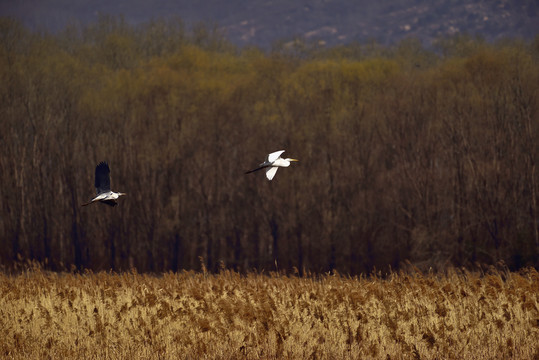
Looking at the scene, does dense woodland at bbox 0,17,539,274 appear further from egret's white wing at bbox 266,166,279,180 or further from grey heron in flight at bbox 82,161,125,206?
grey heron in flight at bbox 82,161,125,206

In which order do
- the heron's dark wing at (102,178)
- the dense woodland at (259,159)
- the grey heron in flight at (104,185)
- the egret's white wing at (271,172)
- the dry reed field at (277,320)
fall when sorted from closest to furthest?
the dry reed field at (277,320), the grey heron in flight at (104,185), the heron's dark wing at (102,178), the egret's white wing at (271,172), the dense woodland at (259,159)

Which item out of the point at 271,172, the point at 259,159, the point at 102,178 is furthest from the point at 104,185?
the point at 259,159

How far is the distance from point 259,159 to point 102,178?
91.4ft

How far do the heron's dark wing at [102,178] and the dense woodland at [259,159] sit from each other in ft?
74.7

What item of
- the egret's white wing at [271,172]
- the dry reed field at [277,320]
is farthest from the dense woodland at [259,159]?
the egret's white wing at [271,172]

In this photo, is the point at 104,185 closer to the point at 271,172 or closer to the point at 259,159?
the point at 271,172

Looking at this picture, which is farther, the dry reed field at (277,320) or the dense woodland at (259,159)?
the dense woodland at (259,159)

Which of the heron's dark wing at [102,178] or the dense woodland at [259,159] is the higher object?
the heron's dark wing at [102,178]

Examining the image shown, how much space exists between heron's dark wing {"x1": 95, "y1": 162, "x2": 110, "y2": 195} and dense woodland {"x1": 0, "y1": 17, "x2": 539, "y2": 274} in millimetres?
22767

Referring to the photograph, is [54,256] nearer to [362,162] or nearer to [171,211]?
[171,211]

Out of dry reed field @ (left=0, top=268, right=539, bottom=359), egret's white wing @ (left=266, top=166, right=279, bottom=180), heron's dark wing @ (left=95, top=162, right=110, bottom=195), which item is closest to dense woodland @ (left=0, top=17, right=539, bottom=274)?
dry reed field @ (left=0, top=268, right=539, bottom=359)

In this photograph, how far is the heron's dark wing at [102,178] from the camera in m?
11.3

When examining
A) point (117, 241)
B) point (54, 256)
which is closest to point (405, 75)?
point (117, 241)

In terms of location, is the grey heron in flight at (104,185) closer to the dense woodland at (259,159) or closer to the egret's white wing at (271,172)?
the egret's white wing at (271,172)
